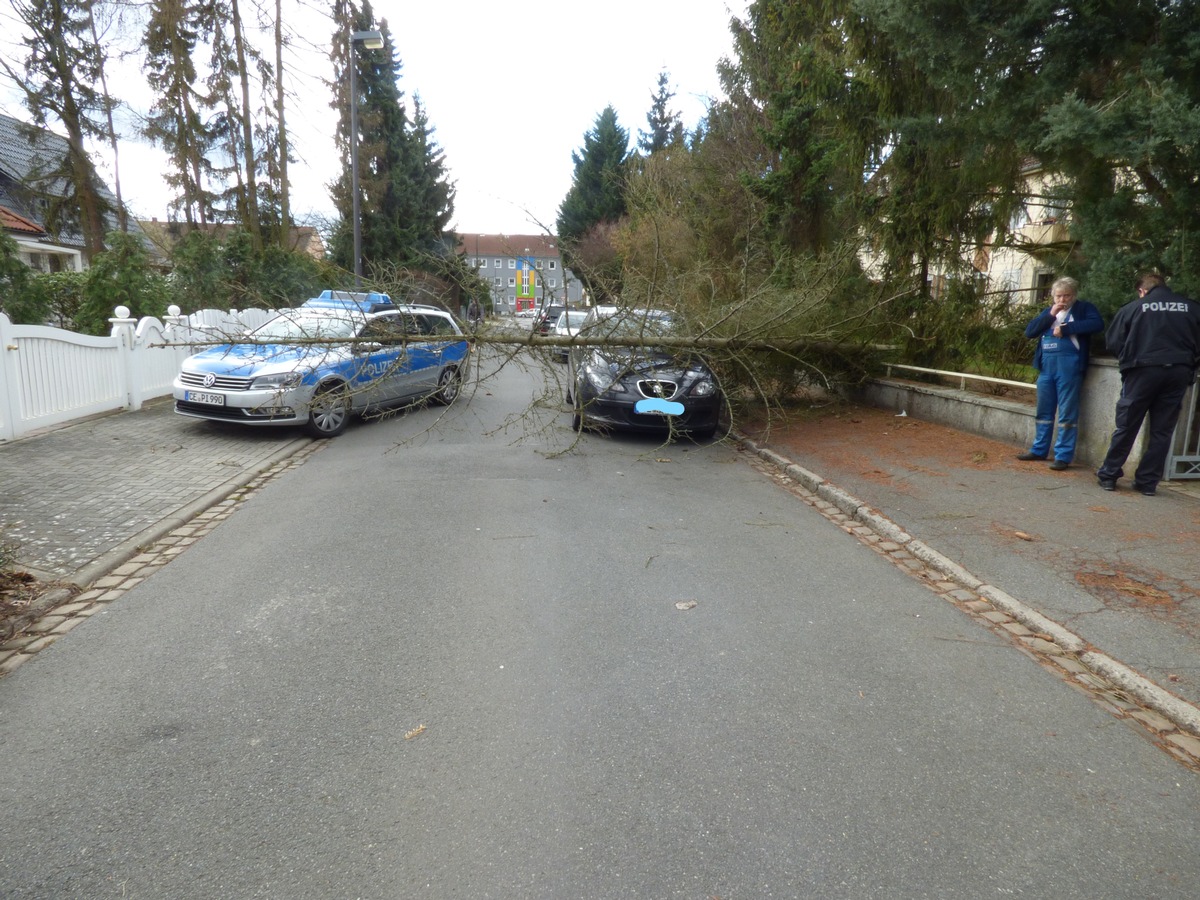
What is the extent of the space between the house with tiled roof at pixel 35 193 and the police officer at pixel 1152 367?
26185mm

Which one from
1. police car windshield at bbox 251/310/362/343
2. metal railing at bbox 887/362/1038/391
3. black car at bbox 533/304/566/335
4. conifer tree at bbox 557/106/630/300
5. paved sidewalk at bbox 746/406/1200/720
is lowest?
paved sidewalk at bbox 746/406/1200/720

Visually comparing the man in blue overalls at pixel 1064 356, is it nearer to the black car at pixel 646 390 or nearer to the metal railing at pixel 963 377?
the metal railing at pixel 963 377

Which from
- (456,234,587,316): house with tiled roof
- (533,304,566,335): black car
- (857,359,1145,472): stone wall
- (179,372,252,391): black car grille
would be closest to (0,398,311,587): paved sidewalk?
(179,372,252,391): black car grille

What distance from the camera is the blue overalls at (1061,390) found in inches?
308

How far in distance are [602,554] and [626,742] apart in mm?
2622

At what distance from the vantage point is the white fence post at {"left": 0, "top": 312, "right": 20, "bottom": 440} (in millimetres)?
8984

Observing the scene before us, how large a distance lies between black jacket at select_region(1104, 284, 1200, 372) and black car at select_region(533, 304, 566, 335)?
5483mm

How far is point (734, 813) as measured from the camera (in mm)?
2855

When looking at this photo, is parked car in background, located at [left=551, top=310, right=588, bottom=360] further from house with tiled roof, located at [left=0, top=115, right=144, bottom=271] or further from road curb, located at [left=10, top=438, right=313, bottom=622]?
house with tiled roof, located at [left=0, top=115, right=144, bottom=271]

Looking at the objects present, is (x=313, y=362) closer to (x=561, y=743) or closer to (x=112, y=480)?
(x=112, y=480)

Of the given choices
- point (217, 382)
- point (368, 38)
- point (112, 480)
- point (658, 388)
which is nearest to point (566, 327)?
point (658, 388)

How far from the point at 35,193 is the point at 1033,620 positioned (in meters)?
30.2

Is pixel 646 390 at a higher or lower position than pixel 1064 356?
lower

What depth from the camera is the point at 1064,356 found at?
25.8 feet
